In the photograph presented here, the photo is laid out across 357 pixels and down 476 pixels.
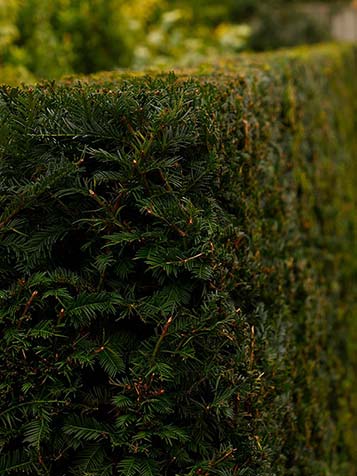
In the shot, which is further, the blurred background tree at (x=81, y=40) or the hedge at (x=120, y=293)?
the blurred background tree at (x=81, y=40)

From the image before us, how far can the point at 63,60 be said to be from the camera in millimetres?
6051

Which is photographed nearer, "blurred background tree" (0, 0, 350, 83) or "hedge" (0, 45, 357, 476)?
"hedge" (0, 45, 357, 476)

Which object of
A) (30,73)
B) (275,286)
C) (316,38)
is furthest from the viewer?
(316,38)

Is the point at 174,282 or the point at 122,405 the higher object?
the point at 174,282

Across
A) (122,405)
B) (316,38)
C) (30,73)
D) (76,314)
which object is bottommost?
(122,405)

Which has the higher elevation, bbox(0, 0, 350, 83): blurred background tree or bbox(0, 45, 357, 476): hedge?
bbox(0, 0, 350, 83): blurred background tree

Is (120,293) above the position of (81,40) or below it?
below

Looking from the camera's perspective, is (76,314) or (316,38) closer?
(76,314)

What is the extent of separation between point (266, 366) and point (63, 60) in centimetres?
424

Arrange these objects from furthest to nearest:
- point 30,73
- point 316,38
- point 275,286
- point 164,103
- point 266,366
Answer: point 316,38 → point 30,73 → point 275,286 → point 266,366 → point 164,103

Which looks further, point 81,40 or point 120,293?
point 81,40

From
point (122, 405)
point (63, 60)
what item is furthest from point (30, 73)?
point (122, 405)

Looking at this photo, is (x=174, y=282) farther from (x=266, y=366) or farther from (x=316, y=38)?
(x=316, y=38)

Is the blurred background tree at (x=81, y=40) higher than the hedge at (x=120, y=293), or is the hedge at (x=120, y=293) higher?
the blurred background tree at (x=81, y=40)
